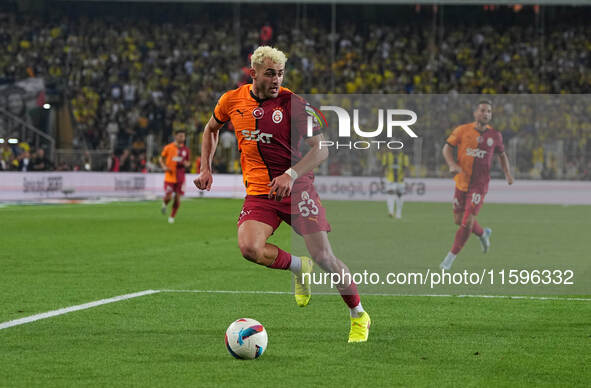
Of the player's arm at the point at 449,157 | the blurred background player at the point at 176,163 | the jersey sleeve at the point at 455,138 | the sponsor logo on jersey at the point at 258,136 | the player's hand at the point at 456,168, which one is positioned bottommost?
the blurred background player at the point at 176,163

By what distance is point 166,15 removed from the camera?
46.5 metres

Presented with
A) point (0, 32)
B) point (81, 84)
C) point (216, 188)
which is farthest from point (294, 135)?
point (0, 32)

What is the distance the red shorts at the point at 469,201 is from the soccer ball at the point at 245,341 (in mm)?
6746

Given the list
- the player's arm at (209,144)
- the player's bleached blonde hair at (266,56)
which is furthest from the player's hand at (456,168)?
the player's bleached blonde hair at (266,56)

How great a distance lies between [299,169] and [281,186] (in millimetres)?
249

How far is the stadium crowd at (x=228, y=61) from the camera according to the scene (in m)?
41.5

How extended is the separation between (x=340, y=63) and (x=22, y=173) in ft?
56.8

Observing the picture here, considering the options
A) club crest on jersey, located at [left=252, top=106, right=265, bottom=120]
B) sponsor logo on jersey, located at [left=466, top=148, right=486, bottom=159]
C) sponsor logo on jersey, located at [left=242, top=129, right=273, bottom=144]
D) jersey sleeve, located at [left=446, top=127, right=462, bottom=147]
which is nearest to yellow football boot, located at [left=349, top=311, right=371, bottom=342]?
sponsor logo on jersey, located at [left=242, top=129, right=273, bottom=144]

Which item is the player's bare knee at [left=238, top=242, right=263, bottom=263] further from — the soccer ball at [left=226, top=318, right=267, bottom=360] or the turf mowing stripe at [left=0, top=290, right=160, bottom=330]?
the turf mowing stripe at [left=0, top=290, right=160, bottom=330]

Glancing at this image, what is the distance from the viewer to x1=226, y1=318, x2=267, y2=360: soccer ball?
21.6ft

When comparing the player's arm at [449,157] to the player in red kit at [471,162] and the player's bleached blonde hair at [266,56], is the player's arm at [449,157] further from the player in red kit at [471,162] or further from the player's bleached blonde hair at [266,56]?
the player's bleached blonde hair at [266,56]

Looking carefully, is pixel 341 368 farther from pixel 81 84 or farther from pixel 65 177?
pixel 81 84

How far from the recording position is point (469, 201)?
12.9 metres

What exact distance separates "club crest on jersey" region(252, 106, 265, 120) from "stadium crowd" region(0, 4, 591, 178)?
3234 centimetres
